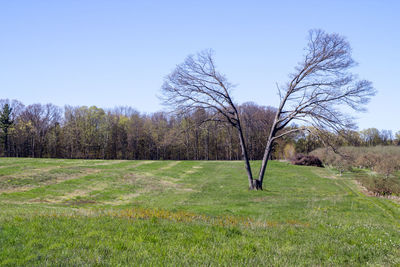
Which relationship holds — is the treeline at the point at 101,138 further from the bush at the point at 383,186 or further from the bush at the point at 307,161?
the bush at the point at 383,186

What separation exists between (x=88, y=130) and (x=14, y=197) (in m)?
58.2

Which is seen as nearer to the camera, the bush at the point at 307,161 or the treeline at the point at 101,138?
the bush at the point at 307,161

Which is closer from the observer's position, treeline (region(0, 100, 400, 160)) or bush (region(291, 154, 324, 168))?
bush (region(291, 154, 324, 168))

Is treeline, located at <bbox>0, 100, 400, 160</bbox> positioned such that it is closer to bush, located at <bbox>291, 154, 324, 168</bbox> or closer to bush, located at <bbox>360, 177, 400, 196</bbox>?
bush, located at <bbox>291, 154, 324, 168</bbox>

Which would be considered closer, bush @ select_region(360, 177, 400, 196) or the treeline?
bush @ select_region(360, 177, 400, 196)

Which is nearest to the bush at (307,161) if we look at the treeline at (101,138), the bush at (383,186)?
the treeline at (101,138)

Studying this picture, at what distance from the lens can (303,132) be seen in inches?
851

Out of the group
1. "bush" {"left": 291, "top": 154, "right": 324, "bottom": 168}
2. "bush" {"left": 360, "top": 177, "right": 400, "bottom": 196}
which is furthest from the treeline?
"bush" {"left": 360, "top": 177, "right": 400, "bottom": 196}

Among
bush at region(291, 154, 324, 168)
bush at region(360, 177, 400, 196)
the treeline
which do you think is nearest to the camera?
bush at region(360, 177, 400, 196)

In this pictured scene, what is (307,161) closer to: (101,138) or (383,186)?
(383,186)

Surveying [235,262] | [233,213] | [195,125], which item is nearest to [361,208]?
[233,213]

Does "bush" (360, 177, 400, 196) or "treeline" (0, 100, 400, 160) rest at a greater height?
"treeline" (0, 100, 400, 160)

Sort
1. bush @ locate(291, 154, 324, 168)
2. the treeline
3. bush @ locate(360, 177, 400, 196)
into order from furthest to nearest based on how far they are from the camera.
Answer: the treeline
bush @ locate(291, 154, 324, 168)
bush @ locate(360, 177, 400, 196)

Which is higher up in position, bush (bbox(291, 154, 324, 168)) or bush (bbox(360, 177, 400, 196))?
bush (bbox(291, 154, 324, 168))
